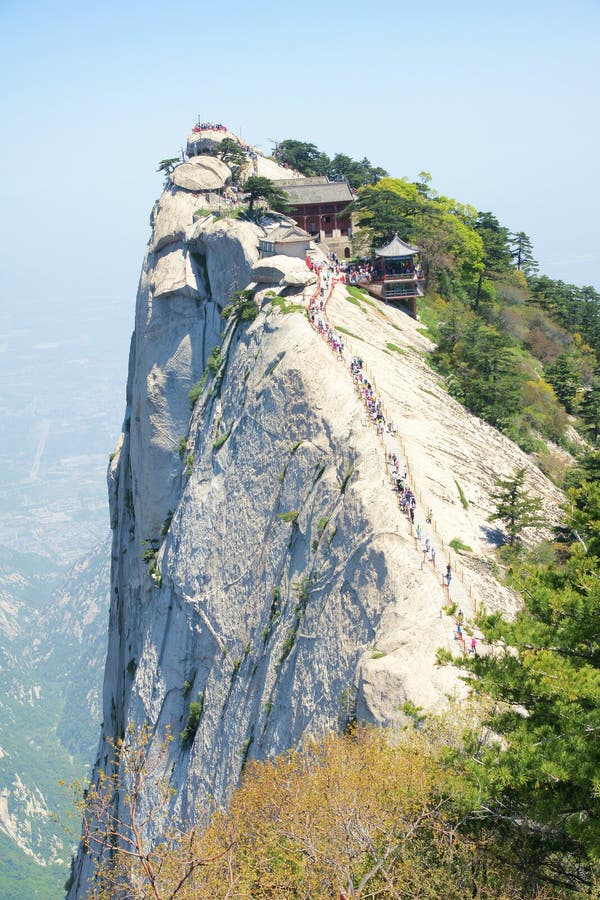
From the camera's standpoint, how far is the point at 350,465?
33406 mm

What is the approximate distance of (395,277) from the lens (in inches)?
2288

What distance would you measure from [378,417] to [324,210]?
40027 mm

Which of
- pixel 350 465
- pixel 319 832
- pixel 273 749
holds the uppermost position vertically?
pixel 350 465

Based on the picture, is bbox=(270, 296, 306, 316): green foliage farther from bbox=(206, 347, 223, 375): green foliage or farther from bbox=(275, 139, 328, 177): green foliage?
bbox=(275, 139, 328, 177): green foliage

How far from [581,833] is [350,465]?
19.4m

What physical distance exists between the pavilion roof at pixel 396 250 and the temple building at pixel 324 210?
511 inches

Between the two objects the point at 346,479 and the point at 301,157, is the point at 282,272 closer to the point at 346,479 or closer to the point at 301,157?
the point at 346,479

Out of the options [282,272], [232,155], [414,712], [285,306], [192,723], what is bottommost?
[192,723]

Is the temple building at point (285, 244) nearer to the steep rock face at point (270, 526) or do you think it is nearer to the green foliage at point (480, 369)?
the steep rock face at point (270, 526)

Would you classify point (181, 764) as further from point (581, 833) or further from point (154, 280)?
point (154, 280)

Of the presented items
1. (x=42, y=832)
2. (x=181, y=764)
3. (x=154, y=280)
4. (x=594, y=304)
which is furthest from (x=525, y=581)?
(x=42, y=832)

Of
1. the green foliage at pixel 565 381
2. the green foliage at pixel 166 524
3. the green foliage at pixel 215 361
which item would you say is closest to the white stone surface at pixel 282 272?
the green foliage at pixel 215 361

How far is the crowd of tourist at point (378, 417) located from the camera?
28125 millimetres

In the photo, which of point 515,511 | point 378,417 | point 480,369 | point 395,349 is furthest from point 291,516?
point 480,369
